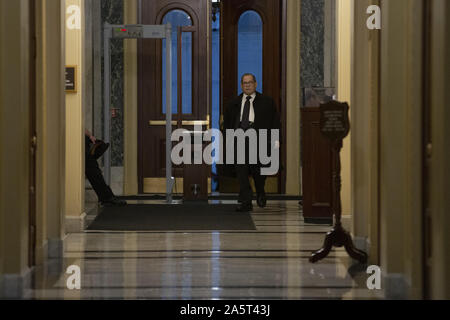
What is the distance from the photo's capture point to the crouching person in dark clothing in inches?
350

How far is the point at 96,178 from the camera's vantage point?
9.08m

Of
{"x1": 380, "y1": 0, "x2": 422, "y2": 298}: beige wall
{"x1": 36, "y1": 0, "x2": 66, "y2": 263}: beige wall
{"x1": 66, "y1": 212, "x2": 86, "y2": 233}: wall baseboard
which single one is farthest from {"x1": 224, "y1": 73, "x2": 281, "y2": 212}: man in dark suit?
{"x1": 380, "y1": 0, "x2": 422, "y2": 298}: beige wall

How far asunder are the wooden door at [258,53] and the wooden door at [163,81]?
1.91ft

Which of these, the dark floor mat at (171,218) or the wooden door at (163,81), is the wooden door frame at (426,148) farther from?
the wooden door at (163,81)

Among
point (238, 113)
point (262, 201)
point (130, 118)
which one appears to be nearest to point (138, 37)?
point (130, 118)

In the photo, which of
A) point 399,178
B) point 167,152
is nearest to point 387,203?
point 399,178

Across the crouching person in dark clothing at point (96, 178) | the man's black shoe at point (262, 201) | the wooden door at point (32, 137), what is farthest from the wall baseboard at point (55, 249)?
the man's black shoe at point (262, 201)

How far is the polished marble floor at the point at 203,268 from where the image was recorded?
4297mm

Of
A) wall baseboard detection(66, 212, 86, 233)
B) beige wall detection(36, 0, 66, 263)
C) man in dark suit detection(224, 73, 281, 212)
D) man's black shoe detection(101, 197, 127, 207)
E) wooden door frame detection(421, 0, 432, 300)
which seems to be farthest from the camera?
man's black shoe detection(101, 197, 127, 207)

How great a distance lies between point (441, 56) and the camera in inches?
128

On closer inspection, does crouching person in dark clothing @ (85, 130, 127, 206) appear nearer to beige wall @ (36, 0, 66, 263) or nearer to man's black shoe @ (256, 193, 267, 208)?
man's black shoe @ (256, 193, 267, 208)

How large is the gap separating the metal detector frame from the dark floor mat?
2.43 ft

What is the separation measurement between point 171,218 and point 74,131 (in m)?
1.68

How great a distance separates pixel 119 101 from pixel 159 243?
4675mm
